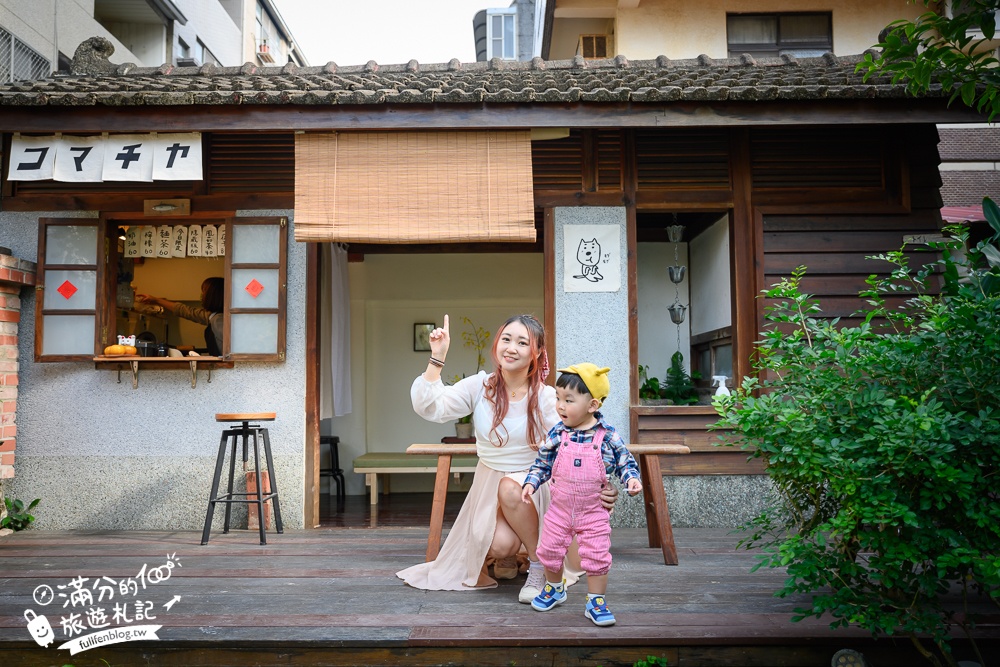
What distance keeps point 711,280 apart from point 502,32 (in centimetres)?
1701

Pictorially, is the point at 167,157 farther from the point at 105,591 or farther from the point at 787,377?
the point at 787,377

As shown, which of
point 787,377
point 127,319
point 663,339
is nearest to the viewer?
point 787,377

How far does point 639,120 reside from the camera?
19.4 ft

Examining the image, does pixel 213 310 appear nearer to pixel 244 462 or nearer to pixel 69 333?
pixel 69 333

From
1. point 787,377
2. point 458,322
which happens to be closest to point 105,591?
point 787,377

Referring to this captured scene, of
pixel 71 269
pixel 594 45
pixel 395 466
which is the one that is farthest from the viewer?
pixel 594 45

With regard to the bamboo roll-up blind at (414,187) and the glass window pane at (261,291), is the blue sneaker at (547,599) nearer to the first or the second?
the bamboo roll-up blind at (414,187)

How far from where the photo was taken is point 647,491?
5664mm

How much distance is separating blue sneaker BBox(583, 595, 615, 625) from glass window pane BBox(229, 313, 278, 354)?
385 centimetres

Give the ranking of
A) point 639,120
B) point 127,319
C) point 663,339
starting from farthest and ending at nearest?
point 127,319 → point 663,339 → point 639,120

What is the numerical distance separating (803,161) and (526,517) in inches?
166

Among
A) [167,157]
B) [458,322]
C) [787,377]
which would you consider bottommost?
[787,377]

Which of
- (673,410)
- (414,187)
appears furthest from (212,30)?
(673,410)

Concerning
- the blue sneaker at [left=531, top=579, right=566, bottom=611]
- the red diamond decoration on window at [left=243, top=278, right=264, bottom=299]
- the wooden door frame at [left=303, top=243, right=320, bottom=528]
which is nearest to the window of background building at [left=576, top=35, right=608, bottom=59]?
the wooden door frame at [left=303, top=243, right=320, bottom=528]
